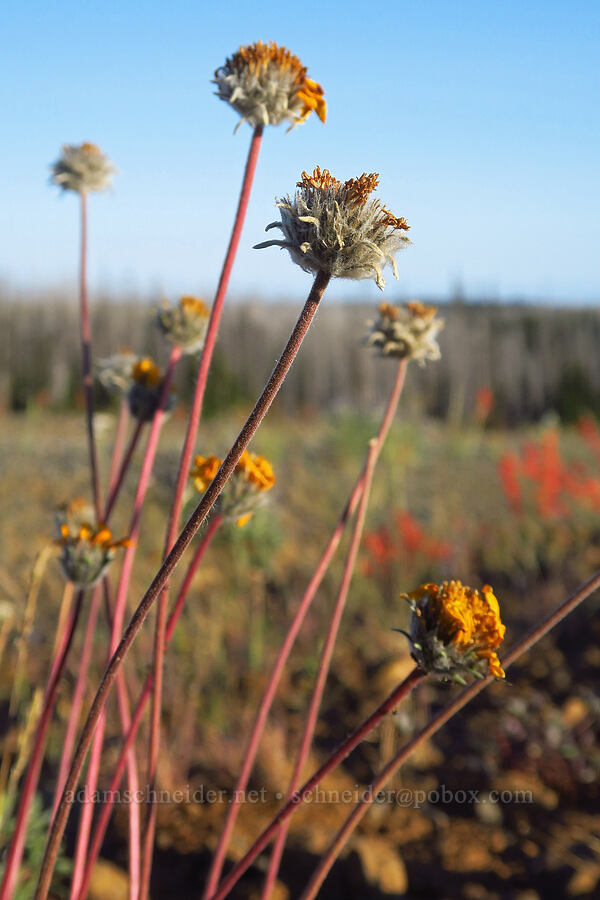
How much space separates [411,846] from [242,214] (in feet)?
6.95

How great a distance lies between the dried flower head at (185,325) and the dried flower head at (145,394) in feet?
0.25

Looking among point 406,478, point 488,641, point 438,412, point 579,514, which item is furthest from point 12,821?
point 438,412

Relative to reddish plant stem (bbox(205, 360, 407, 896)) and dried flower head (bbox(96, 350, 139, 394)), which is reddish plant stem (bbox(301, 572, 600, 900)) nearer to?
reddish plant stem (bbox(205, 360, 407, 896))

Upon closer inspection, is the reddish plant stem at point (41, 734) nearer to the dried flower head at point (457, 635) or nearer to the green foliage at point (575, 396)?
the dried flower head at point (457, 635)

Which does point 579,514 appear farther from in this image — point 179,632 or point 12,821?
point 12,821

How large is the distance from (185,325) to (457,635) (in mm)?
910

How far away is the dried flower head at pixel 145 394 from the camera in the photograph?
1574mm

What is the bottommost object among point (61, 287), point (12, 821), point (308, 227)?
point (12, 821)

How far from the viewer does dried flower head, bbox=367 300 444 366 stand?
1.60m

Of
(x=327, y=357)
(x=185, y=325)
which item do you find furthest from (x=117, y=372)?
(x=327, y=357)

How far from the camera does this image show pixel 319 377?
17234 mm

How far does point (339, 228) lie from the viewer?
0.85 meters

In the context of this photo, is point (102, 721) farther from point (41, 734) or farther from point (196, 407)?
point (196, 407)

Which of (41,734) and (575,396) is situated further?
(575,396)
